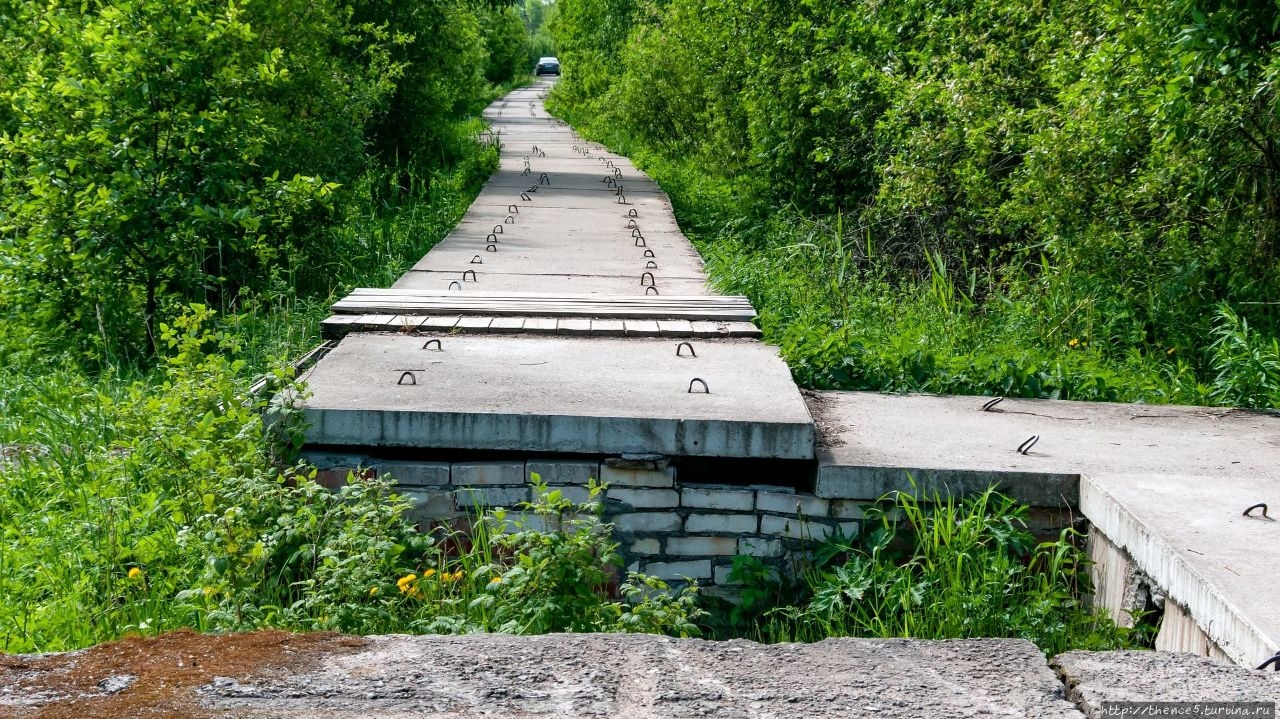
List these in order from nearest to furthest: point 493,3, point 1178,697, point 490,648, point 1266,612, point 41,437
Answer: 1. point 1178,697
2. point 490,648
3. point 1266,612
4. point 41,437
5. point 493,3

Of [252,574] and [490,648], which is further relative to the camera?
[252,574]

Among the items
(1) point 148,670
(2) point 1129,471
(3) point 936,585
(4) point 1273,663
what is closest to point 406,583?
(1) point 148,670

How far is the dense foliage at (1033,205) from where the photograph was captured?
5621 millimetres

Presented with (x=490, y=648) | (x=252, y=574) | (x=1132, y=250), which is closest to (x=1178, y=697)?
(x=490, y=648)

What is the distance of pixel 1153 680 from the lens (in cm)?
248

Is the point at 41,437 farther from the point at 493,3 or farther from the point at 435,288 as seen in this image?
the point at 493,3

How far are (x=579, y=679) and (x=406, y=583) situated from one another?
137cm

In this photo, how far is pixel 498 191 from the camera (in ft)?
44.4

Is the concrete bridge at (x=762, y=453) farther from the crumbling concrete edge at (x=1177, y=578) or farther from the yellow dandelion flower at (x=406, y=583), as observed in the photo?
the yellow dandelion flower at (x=406, y=583)

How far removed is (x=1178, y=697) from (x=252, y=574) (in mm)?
2681

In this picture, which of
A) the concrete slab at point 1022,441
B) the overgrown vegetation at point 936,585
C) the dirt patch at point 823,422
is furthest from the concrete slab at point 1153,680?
the dirt patch at point 823,422

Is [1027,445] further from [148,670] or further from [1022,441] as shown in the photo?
[148,670]

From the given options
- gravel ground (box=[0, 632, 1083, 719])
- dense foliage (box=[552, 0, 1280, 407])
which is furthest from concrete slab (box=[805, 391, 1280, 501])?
gravel ground (box=[0, 632, 1083, 719])

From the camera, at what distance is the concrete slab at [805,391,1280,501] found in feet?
13.6
